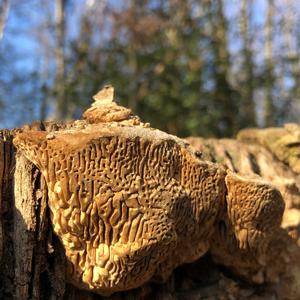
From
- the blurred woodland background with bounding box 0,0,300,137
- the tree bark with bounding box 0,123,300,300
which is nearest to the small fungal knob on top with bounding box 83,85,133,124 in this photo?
the tree bark with bounding box 0,123,300,300

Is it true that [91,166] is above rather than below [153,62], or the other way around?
below

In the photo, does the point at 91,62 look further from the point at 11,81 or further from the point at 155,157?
the point at 155,157

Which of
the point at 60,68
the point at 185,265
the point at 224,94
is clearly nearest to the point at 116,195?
the point at 185,265

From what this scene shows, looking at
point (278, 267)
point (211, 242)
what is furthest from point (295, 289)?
point (211, 242)

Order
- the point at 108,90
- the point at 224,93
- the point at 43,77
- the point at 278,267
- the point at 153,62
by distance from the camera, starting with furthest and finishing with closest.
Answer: the point at 43,77, the point at 153,62, the point at 224,93, the point at 278,267, the point at 108,90

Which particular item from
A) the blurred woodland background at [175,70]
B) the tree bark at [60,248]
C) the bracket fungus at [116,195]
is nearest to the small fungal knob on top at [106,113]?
the bracket fungus at [116,195]

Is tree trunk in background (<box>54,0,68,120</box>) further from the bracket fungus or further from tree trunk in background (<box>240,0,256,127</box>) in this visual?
the bracket fungus
